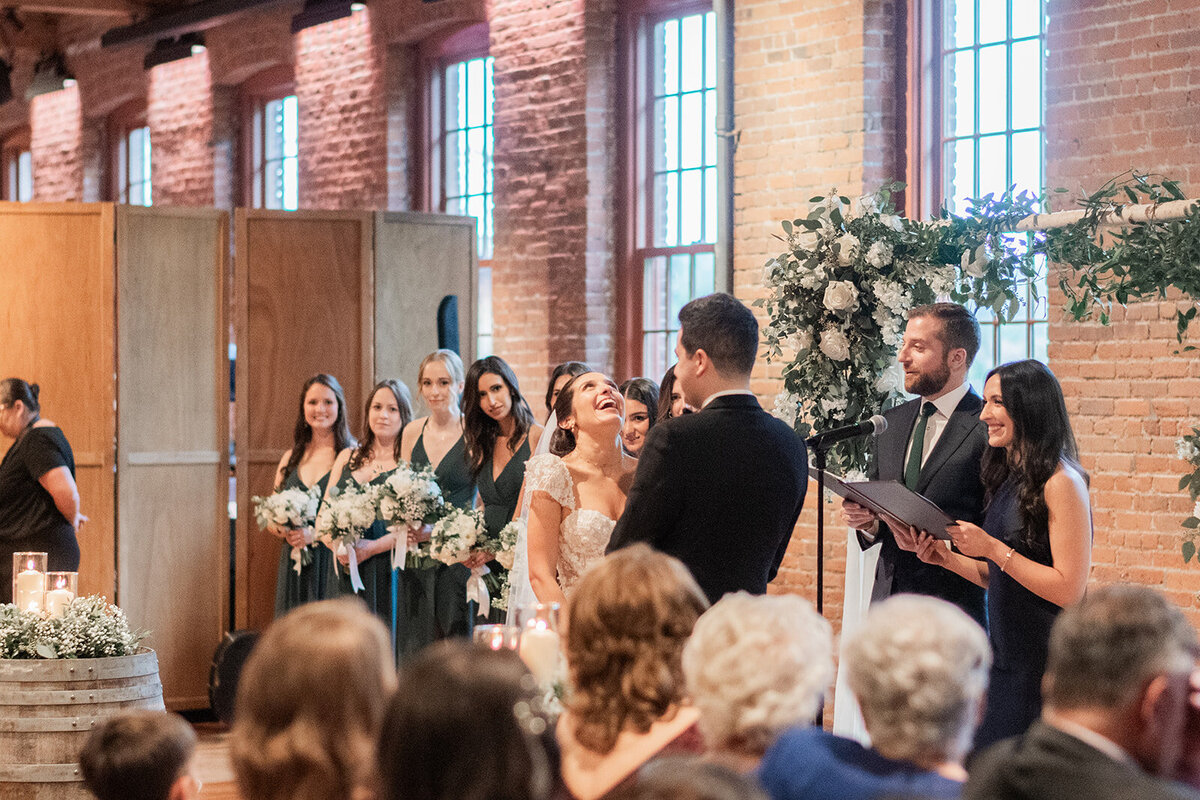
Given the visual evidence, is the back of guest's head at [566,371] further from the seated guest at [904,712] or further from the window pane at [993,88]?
the seated guest at [904,712]

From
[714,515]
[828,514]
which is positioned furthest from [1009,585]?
[828,514]

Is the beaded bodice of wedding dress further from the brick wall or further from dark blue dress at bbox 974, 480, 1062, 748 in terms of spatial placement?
the brick wall

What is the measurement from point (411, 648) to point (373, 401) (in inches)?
46.2

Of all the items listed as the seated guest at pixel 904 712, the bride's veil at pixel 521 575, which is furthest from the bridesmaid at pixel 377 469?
the seated guest at pixel 904 712

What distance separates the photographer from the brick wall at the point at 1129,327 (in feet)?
18.7

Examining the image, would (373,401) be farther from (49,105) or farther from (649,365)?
(49,105)

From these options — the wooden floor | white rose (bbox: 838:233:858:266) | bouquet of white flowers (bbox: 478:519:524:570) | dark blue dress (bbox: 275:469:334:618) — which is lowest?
the wooden floor

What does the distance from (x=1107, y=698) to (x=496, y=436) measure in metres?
4.39

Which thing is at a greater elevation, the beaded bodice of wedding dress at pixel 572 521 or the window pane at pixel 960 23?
Result: the window pane at pixel 960 23

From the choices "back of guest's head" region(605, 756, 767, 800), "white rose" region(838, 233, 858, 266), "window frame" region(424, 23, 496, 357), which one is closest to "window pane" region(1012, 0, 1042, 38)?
"white rose" region(838, 233, 858, 266)

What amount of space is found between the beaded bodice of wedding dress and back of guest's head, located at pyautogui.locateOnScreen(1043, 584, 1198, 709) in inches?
86.1

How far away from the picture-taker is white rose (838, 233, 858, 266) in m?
4.91

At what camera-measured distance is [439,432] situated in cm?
667

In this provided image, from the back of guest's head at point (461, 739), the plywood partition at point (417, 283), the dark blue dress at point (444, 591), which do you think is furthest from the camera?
the plywood partition at point (417, 283)
